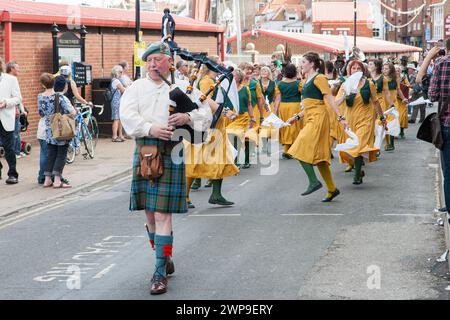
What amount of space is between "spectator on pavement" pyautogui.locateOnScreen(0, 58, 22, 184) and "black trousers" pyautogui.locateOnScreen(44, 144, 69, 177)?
698mm

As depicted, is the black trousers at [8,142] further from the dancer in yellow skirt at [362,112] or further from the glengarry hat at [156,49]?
the glengarry hat at [156,49]

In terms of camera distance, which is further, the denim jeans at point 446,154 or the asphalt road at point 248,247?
the denim jeans at point 446,154

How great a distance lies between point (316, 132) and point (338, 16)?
90663 mm

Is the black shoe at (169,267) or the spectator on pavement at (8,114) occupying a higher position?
the spectator on pavement at (8,114)

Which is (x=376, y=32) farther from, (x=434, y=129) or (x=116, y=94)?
(x=434, y=129)

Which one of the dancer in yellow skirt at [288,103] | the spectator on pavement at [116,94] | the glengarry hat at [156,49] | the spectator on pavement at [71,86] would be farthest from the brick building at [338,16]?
the glengarry hat at [156,49]

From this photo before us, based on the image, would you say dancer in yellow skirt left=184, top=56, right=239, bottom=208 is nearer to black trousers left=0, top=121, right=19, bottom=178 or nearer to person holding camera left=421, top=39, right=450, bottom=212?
black trousers left=0, top=121, right=19, bottom=178

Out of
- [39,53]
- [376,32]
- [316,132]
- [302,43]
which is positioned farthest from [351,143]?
[376,32]

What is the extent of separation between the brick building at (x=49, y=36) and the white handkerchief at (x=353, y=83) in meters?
9.39

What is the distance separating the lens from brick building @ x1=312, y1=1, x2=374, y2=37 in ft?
332

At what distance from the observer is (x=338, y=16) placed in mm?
101875

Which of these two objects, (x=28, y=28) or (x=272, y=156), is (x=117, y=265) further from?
(x=28, y=28)

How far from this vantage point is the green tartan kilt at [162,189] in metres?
7.94

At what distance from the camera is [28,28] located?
2300 cm
